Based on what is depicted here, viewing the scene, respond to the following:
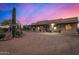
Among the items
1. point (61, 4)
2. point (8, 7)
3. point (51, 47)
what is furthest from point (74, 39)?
point (8, 7)

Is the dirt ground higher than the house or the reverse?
the reverse

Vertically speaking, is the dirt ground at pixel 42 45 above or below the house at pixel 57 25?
below

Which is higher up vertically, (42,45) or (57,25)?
(57,25)

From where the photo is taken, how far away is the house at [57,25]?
250cm

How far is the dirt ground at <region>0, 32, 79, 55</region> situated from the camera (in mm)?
2438

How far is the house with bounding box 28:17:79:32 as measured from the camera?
8.19 ft

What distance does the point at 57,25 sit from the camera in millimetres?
2545

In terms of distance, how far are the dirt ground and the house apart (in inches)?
3.4

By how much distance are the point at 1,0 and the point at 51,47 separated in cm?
92

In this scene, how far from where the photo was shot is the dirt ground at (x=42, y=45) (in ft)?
8.00

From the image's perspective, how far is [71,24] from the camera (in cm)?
250

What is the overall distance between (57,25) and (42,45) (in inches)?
13.7

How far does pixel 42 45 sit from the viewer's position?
2.46 metres

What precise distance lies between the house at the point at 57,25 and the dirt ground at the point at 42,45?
0.09 metres
